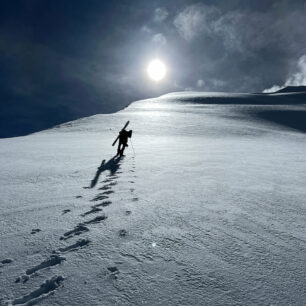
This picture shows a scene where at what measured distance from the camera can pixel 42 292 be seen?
3197 millimetres

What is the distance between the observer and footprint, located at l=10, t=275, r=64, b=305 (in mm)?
3041

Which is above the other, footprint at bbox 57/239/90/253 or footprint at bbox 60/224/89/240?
footprint at bbox 60/224/89/240

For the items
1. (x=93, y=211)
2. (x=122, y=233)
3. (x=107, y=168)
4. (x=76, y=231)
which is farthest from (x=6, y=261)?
(x=107, y=168)

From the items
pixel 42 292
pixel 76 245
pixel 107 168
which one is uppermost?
pixel 107 168

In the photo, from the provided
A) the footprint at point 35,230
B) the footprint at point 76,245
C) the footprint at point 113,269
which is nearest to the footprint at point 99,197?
the footprint at point 35,230

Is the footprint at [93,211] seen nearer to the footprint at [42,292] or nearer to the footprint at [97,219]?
the footprint at [97,219]

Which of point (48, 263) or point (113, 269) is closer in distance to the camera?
point (113, 269)

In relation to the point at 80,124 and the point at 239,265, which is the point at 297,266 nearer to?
the point at 239,265

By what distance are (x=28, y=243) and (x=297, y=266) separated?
3.91 m

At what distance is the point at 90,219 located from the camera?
206 inches

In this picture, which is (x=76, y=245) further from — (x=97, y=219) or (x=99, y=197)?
(x=99, y=197)

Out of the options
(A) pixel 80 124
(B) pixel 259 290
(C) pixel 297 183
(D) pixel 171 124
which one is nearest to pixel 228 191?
(C) pixel 297 183

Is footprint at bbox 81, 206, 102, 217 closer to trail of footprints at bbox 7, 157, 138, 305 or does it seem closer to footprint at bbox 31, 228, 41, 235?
trail of footprints at bbox 7, 157, 138, 305

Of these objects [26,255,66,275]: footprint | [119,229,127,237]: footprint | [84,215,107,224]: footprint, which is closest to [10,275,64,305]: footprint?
[26,255,66,275]: footprint
